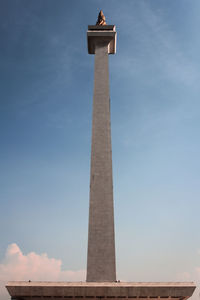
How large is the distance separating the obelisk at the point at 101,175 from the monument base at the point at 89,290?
5777mm

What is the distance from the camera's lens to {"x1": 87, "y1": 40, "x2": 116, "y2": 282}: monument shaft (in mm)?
26828

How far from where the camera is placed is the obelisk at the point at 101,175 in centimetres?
2691

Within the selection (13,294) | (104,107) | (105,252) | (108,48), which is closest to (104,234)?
(105,252)

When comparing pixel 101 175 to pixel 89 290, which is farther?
pixel 101 175

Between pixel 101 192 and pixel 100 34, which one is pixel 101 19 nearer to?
pixel 100 34

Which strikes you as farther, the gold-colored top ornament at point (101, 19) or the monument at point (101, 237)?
the gold-colored top ornament at point (101, 19)

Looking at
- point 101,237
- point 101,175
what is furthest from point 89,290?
point 101,175

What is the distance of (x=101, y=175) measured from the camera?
3020 cm

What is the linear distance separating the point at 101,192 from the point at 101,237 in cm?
415

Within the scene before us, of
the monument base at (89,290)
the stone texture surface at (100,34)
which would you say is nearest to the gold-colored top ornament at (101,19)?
the stone texture surface at (100,34)

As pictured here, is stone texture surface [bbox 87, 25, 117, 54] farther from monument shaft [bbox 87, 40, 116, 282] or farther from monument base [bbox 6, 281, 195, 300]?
monument base [bbox 6, 281, 195, 300]

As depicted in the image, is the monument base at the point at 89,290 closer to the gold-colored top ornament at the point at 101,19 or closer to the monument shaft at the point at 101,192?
the monument shaft at the point at 101,192

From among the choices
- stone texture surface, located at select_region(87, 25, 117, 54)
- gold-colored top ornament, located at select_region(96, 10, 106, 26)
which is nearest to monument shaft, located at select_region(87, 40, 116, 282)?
stone texture surface, located at select_region(87, 25, 117, 54)

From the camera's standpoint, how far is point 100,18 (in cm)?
3981
